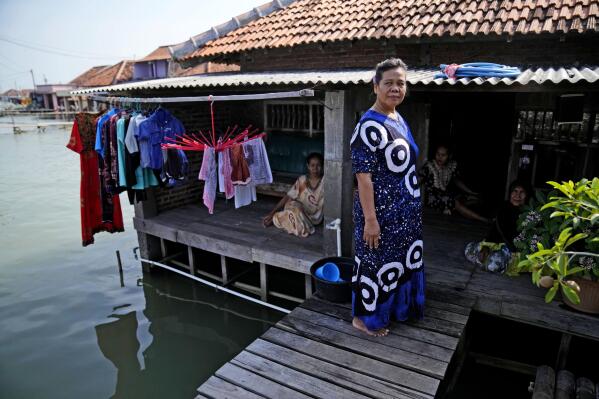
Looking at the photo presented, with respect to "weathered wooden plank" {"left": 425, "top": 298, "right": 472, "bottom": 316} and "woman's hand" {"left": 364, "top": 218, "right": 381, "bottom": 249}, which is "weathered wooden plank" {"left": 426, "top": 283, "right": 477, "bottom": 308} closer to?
"weathered wooden plank" {"left": 425, "top": 298, "right": 472, "bottom": 316}

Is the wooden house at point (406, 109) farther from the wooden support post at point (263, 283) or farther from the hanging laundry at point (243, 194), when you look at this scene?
the hanging laundry at point (243, 194)

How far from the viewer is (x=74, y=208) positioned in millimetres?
11695

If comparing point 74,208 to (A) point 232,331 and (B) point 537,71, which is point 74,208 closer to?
(A) point 232,331

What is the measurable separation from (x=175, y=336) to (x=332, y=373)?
11.0 ft

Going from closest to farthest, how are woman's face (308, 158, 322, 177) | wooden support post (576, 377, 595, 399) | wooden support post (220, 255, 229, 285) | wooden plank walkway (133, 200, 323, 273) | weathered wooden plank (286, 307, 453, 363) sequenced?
weathered wooden plank (286, 307, 453, 363)
wooden support post (576, 377, 595, 399)
wooden plank walkway (133, 200, 323, 273)
woman's face (308, 158, 322, 177)
wooden support post (220, 255, 229, 285)

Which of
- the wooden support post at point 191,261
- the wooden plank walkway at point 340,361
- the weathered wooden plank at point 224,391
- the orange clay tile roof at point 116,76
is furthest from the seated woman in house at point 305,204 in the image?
the orange clay tile roof at point 116,76

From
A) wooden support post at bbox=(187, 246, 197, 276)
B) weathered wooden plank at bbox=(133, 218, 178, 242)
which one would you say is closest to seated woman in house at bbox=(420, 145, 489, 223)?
wooden support post at bbox=(187, 246, 197, 276)

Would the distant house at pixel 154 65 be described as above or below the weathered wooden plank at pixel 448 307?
above

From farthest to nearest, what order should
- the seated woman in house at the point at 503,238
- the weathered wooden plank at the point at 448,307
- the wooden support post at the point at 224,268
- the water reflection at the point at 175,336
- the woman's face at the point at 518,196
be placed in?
the wooden support post at the point at 224,268, the water reflection at the point at 175,336, the woman's face at the point at 518,196, the seated woman in house at the point at 503,238, the weathered wooden plank at the point at 448,307

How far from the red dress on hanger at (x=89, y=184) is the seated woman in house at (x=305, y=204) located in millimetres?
2745

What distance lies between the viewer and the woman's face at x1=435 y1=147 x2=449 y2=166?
6105 mm

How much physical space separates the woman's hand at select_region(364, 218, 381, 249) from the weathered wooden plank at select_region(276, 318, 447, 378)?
82 centimetres

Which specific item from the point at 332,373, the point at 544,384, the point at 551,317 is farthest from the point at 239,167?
the point at 544,384

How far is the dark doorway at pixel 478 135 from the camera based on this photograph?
7.03 metres
